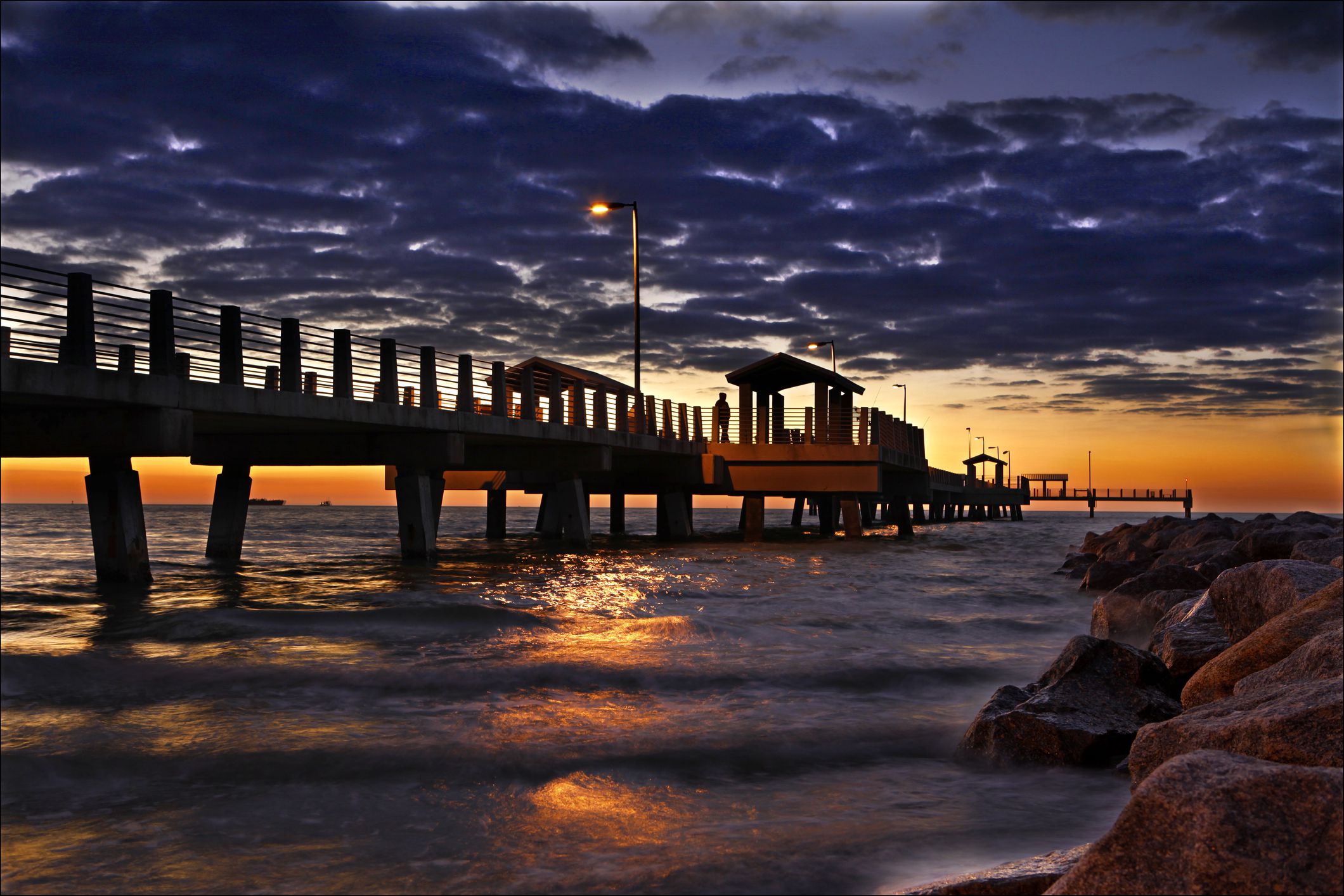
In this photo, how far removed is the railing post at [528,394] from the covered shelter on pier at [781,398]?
1219 centimetres

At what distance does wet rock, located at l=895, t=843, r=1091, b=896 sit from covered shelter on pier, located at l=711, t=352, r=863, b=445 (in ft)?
107

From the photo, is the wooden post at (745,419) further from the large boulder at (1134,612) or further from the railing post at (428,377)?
the large boulder at (1134,612)

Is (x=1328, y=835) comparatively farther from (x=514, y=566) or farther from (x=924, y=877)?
(x=514, y=566)

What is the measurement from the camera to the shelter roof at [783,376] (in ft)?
124

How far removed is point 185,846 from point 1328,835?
483cm

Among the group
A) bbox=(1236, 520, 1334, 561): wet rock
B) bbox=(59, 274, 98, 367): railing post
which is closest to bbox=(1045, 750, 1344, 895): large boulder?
bbox=(1236, 520, 1334, 561): wet rock

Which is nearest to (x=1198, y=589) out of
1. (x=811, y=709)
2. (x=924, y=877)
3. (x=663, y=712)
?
(x=811, y=709)

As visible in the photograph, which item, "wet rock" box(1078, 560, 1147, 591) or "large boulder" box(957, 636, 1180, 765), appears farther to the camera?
"wet rock" box(1078, 560, 1147, 591)

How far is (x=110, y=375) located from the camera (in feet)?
47.6

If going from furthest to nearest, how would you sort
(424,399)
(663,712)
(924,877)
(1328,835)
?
1. (424,399)
2. (663,712)
3. (924,877)
4. (1328,835)

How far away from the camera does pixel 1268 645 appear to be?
230 inches

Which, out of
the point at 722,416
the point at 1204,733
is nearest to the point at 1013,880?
the point at 1204,733

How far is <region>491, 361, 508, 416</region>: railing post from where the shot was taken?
2447 cm

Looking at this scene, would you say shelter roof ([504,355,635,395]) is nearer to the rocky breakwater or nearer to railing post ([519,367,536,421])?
railing post ([519,367,536,421])
